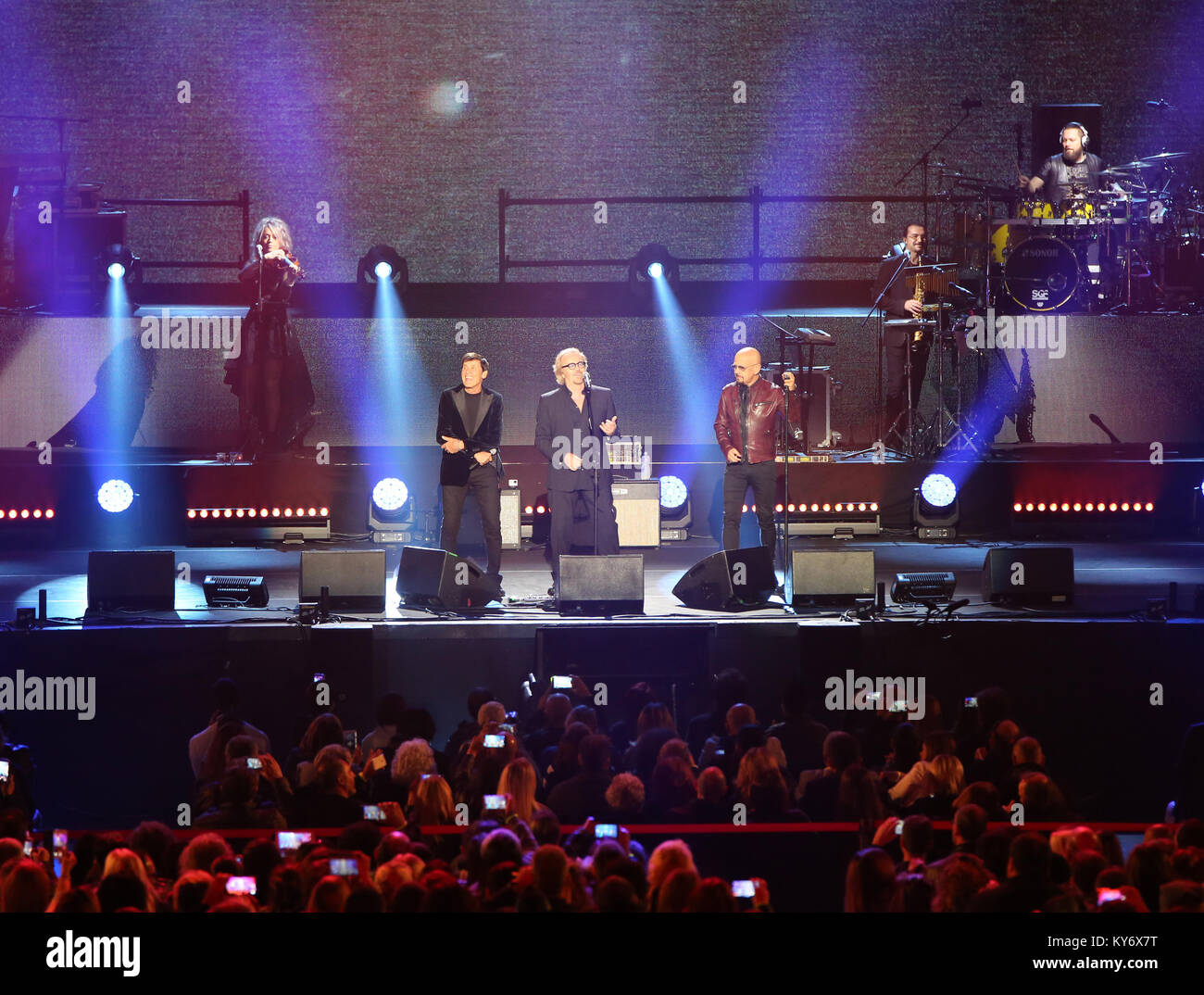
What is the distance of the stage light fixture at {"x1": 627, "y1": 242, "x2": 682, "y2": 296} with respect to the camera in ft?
43.6

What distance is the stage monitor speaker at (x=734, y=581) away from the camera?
332 inches

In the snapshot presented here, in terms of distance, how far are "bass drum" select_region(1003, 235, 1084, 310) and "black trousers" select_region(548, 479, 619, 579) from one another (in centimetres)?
495

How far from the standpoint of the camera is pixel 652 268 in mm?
13297

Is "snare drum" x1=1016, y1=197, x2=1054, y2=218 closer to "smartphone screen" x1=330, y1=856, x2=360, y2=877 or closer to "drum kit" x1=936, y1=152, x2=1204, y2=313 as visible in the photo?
"drum kit" x1=936, y1=152, x2=1204, y2=313

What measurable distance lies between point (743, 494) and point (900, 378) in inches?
172

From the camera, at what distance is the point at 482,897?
4551mm

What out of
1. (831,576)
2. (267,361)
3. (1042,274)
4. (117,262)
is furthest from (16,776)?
(1042,274)

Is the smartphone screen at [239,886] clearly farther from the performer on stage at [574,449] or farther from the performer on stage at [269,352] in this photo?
the performer on stage at [269,352]

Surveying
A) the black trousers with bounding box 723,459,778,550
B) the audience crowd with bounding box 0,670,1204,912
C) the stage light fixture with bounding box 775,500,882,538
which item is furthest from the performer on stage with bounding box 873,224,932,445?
the audience crowd with bounding box 0,670,1204,912

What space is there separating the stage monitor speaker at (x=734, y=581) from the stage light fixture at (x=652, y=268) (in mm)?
5309

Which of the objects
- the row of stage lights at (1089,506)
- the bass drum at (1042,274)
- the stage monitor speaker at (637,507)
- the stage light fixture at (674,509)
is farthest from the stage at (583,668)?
the bass drum at (1042,274)
